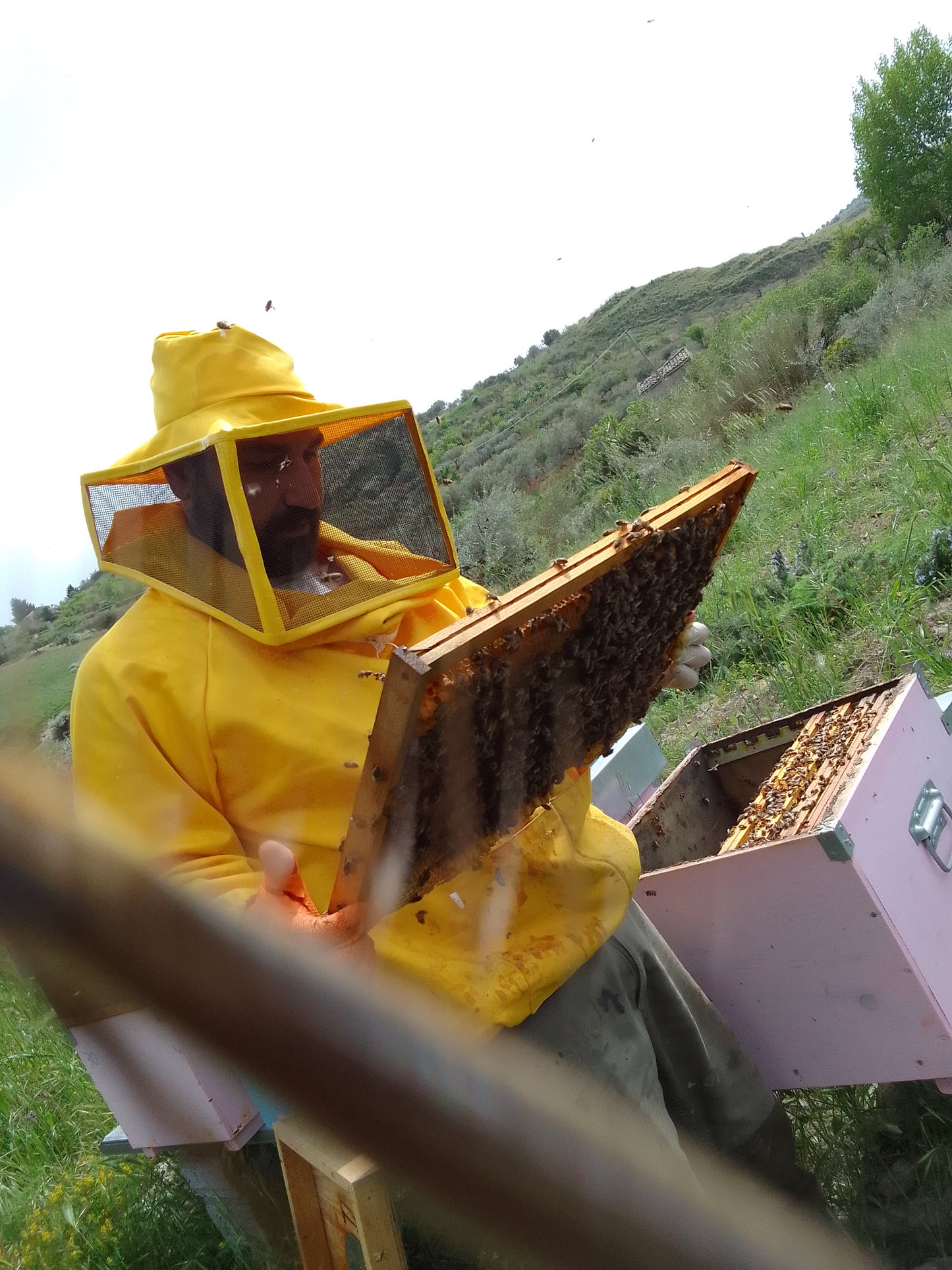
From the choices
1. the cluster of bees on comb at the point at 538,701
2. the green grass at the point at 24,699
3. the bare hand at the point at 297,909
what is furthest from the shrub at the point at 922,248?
the green grass at the point at 24,699

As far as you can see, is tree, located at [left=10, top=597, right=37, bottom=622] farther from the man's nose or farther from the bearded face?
the man's nose

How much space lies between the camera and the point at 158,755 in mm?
1829

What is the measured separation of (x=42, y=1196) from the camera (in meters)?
3.45

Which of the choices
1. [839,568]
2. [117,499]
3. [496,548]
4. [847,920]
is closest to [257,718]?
[117,499]

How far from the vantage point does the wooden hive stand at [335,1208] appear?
1.74m

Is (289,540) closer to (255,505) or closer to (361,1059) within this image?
(255,505)

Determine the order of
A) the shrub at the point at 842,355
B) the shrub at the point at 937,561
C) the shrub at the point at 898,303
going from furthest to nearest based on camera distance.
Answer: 1. the shrub at the point at 842,355
2. the shrub at the point at 898,303
3. the shrub at the point at 937,561

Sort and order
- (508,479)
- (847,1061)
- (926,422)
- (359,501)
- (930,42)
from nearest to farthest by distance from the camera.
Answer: (847,1061), (359,501), (926,422), (508,479), (930,42)

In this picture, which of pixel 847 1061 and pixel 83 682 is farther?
pixel 847 1061

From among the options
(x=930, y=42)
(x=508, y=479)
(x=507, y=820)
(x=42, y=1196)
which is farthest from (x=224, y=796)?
(x=930, y=42)

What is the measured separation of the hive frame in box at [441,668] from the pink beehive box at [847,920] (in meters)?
0.64

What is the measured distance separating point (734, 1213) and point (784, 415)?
1212cm

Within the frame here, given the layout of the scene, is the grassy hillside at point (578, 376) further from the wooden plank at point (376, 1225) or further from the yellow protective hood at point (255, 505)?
the wooden plank at point (376, 1225)

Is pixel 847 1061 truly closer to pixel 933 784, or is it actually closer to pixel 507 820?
pixel 933 784
